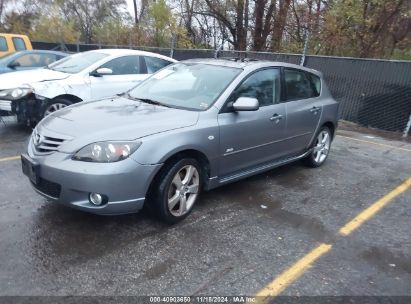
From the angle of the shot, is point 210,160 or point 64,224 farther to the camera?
point 210,160

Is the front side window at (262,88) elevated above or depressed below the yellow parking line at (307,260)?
above

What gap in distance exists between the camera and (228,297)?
2.94 metres

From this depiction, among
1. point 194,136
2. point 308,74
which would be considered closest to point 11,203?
point 194,136

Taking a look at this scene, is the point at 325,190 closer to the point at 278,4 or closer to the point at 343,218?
the point at 343,218

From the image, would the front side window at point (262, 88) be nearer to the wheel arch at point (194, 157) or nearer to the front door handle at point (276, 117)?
the front door handle at point (276, 117)

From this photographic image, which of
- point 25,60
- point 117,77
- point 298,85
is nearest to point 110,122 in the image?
point 298,85

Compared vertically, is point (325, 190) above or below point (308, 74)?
below

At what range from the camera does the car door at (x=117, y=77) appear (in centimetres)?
734

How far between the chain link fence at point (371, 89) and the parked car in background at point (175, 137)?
483 cm

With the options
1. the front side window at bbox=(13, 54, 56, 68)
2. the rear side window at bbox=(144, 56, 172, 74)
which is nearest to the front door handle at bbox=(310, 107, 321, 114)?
the rear side window at bbox=(144, 56, 172, 74)

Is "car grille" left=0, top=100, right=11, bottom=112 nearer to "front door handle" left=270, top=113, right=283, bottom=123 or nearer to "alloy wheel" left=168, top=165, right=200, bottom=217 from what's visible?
"alloy wheel" left=168, top=165, right=200, bottom=217

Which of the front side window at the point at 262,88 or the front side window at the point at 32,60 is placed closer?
the front side window at the point at 262,88

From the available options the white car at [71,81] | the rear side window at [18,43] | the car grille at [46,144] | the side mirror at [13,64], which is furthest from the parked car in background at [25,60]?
the car grille at [46,144]

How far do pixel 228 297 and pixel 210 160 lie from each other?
1.58 metres
